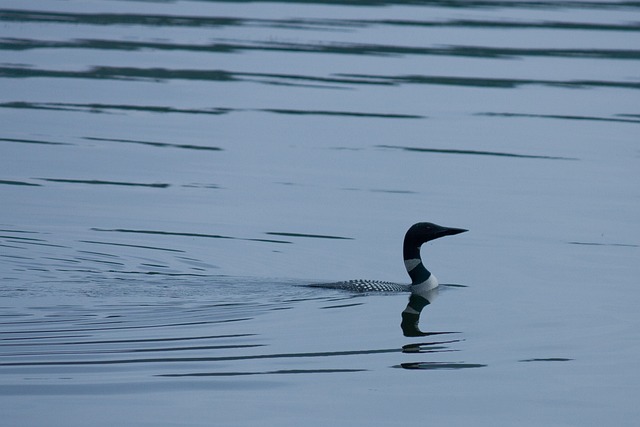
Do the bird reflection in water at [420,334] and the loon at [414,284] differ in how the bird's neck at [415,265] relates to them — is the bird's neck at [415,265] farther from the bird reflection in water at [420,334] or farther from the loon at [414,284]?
the bird reflection in water at [420,334]

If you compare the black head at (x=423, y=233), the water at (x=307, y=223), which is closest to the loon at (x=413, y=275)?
the black head at (x=423, y=233)

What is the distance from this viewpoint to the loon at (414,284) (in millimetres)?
9422

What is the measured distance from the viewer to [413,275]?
33.6ft

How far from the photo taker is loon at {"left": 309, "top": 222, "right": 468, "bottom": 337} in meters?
9.42

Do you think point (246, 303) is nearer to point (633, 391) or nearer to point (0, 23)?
point (633, 391)

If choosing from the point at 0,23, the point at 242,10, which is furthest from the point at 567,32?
the point at 0,23

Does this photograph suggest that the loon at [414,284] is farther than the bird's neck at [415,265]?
No

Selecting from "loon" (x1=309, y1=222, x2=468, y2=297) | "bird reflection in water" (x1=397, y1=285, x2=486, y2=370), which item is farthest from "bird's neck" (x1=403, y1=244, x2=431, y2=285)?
"bird reflection in water" (x1=397, y1=285, x2=486, y2=370)

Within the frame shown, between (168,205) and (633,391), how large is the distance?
5463 millimetres

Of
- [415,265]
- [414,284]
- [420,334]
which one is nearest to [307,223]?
[415,265]

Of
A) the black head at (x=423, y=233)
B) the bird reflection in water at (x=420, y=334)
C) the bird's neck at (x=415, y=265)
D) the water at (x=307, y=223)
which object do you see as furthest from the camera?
the black head at (x=423, y=233)

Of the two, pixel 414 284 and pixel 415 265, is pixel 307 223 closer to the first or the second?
pixel 415 265

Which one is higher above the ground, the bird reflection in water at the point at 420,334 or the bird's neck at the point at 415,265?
the bird's neck at the point at 415,265

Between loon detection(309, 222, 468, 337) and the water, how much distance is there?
0.11 m
